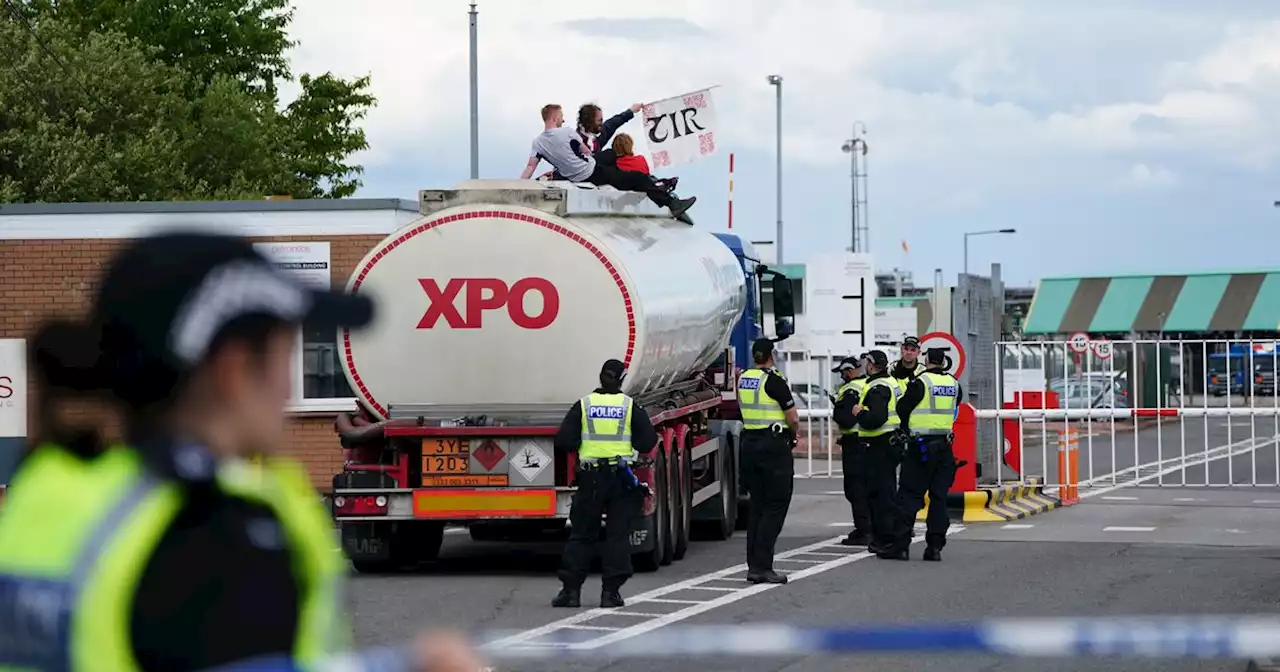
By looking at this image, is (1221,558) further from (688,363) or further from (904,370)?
(688,363)

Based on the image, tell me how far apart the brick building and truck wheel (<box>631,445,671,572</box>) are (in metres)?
8.18

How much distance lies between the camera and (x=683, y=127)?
23344 millimetres

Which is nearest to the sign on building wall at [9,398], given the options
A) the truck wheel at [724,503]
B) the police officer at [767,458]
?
the truck wheel at [724,503]

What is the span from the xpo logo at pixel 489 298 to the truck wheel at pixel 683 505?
2.63m

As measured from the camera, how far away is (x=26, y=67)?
3922 centimetres

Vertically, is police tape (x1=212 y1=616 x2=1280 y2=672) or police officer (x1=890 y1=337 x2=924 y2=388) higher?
police officer (x1=890 y1=337 x2=924 y2=388)

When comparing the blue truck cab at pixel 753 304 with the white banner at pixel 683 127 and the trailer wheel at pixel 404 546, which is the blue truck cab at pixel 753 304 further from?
the trailer wheel at pixel 404 546

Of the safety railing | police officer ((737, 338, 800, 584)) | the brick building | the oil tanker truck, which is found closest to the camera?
the oil tanker truck

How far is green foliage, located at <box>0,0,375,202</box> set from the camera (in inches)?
1534

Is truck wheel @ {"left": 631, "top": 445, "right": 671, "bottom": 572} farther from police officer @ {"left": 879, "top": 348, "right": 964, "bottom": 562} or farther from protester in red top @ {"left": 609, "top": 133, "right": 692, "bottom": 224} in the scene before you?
protester in red top @ {"left": 609, "top": 133, "right": 692, "bottom": 224}

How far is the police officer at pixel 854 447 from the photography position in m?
17.7

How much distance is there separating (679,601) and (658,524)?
2.20m

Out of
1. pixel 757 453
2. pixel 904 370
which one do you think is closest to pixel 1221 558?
pixel 904 370

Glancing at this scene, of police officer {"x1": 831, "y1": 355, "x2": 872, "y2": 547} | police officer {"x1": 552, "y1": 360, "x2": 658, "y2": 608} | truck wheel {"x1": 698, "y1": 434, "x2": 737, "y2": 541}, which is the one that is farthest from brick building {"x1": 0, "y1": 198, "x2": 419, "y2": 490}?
police officer {"x1": 552, "y1": 360, "x2": 658, "y2": 608}
